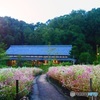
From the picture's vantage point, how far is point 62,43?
87188mm

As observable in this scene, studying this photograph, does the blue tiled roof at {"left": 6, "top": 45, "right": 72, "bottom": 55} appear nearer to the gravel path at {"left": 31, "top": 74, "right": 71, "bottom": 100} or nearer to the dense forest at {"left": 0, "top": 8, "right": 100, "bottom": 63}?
the dense forest at {"left": 0, "top": 8, "right": 100, "bottom": 63}

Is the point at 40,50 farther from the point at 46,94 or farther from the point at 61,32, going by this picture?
the point at 46,94

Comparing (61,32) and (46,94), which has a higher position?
(61,32)

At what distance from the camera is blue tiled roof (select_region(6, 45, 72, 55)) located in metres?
77.1

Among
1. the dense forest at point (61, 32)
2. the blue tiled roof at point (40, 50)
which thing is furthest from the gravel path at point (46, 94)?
the dense forest at point (61, 32)

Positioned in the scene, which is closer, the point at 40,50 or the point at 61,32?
the point at 40,50

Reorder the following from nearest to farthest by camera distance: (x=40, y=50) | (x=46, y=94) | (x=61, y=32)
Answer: (x=46, y=94)
(x=40, y=50)
(x=61, y=32)

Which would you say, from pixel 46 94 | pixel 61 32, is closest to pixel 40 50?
pixel 61 32

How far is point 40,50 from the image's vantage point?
80.5 metres

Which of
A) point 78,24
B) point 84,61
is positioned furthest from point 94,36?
point 84,61

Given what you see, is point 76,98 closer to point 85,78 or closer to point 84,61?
point 85,78

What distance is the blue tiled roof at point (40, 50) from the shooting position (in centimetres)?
7712

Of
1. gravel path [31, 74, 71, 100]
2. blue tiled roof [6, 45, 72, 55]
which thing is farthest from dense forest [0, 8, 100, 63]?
gravel path [31, 74, 71, 100]

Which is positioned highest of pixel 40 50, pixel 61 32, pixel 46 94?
pixel 61 32
